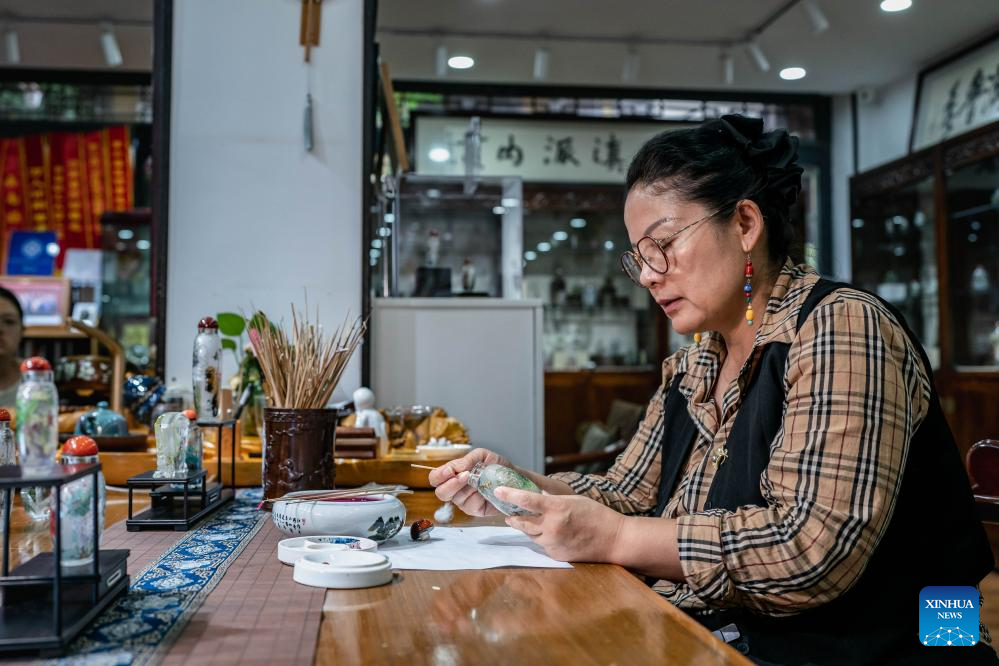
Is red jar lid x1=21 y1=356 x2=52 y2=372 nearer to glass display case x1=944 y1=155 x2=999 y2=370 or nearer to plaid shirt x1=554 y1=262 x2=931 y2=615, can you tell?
plaid shirt x1=554 y1=262 x2=931 y2=615

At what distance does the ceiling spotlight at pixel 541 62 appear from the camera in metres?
5.20

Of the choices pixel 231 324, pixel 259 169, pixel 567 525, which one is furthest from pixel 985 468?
pixel 259 169

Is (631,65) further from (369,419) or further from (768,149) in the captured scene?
(768,149)

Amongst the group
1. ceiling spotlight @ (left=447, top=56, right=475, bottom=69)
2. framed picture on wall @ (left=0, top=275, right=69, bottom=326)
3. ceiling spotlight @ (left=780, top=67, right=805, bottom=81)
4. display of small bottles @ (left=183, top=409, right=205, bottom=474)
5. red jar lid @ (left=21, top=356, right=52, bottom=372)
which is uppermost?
ceiling spotlight @ (left=447, top=56, right=475, bottom=69)

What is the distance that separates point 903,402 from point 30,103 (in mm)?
6516

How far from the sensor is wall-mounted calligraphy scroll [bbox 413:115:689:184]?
611 cm

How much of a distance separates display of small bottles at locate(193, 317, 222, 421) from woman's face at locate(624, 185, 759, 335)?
0.85 metres

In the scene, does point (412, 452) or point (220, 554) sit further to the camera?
point (412, 452)

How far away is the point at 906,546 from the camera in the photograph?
1136 millimetres

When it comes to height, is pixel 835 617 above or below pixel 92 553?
below

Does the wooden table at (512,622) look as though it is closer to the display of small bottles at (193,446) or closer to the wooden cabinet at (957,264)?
the display of small bottles at (193,446)

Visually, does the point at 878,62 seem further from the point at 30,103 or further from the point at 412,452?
the point at 30,103

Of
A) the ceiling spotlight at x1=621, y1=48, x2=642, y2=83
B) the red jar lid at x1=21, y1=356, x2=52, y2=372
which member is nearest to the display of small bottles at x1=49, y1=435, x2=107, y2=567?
the red jar lid at x1=21, y1=356, x2=52, y2=372

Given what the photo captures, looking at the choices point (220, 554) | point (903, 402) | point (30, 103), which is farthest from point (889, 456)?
point (30, 103)
